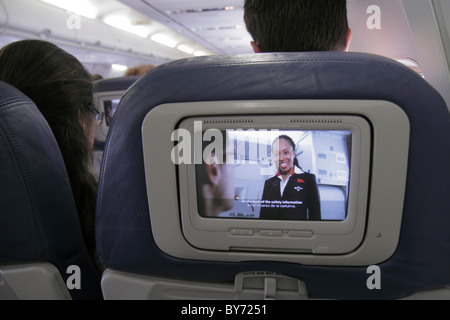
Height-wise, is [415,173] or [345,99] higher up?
[345,99]

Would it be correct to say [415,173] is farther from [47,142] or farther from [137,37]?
[137,37]

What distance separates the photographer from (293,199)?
0.85 metres

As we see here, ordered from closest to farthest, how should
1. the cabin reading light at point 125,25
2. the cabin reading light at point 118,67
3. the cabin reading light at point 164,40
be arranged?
1. the cabin reading light at point 125,25
2. the cabin reading light at point 164,40
3. the cabin reading light at point 118,67

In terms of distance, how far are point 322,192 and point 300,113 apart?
199mm

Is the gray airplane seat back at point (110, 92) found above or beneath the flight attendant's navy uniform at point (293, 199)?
above

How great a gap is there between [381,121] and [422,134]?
0.10 metres

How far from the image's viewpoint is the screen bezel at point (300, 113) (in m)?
0.77

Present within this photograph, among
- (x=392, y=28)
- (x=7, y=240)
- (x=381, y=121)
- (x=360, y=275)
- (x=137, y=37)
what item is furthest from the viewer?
(x=137, y=37)

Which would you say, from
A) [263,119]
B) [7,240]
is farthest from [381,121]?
[7,240]

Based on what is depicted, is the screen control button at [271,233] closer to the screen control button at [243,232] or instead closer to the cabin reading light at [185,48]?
the screen control button at [243,232]

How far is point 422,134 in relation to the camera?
0.77 metres

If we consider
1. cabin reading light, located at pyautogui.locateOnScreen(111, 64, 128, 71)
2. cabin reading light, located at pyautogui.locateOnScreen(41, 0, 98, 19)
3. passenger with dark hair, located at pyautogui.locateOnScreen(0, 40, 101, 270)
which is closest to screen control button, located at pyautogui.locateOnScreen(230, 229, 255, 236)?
passenger with dark hair, located at pyautogui.locateOnScreen(0, 40, 101, 270)

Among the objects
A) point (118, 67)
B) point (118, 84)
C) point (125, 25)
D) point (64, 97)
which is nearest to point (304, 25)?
point (64, 97)

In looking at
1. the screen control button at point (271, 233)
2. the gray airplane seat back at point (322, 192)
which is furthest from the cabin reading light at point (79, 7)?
the screen control button at point (271, 233)
